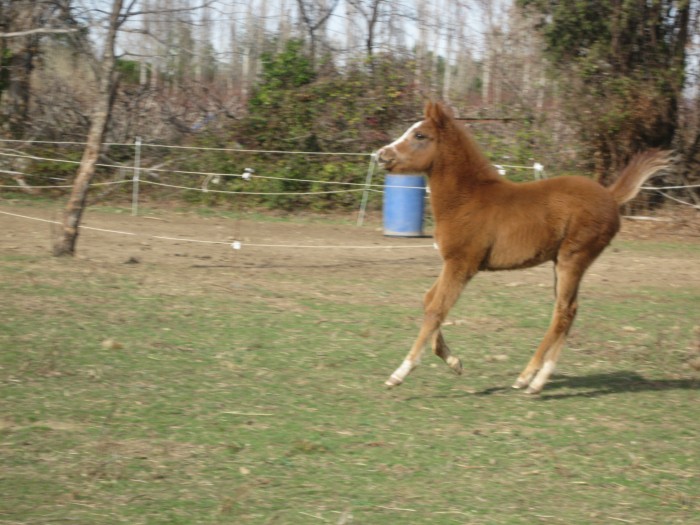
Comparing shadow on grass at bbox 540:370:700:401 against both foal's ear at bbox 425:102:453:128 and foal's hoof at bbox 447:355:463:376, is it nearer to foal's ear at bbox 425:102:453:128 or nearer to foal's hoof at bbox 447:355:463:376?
foal's hoof at bbox 447:355:463:376

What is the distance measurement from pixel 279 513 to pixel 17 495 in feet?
4.63

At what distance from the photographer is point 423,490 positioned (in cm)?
504

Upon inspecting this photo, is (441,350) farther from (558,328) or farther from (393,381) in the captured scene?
(558,328)

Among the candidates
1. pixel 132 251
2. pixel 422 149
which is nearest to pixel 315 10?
pixel 132 251

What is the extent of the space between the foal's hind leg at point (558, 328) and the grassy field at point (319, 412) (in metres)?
0.18

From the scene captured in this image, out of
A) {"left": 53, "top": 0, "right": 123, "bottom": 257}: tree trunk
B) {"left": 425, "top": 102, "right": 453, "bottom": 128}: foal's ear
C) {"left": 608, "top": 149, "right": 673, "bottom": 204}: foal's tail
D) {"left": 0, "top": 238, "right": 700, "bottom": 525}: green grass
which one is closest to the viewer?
{"left": 0, "top": 238, "right": 700, "bottom": 525}: green grass

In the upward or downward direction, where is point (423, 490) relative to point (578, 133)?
downward

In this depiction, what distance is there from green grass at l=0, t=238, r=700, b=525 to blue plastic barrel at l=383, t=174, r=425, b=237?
697 centimetres

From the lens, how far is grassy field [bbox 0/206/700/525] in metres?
4.83

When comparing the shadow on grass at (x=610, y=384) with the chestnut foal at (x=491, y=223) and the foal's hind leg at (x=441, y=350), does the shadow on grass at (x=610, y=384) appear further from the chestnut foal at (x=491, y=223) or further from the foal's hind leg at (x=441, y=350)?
the foal's hind leg at (x=441, y=350)

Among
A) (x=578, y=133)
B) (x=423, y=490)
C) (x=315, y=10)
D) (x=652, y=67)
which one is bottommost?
(x=423, y=490)

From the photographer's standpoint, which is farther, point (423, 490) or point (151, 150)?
point (151, 150)

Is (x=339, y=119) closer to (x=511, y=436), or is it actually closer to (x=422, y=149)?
(x=422, y=149)

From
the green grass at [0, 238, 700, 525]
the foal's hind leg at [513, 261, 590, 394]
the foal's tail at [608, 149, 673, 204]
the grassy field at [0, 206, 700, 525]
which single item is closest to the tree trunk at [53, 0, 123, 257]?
the grassy field at [0, 206, 700, 525]
